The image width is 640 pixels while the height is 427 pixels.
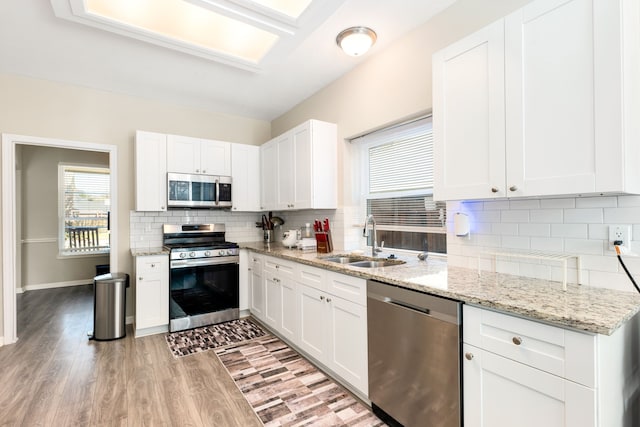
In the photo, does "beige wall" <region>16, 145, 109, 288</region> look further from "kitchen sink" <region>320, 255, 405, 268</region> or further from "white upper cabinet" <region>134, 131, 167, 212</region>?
"kitchen sink" <region>320, 255, 405, 268</region>

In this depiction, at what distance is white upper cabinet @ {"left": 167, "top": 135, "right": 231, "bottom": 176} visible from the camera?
3760 mm

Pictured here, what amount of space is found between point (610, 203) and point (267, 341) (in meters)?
2.90

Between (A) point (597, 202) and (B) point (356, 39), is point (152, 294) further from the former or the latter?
(A) point (597, 202)

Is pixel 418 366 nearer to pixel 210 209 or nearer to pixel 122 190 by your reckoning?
pixel 210 209

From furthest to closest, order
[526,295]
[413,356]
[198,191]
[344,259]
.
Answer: [198,191] < [344,259] < [413,356] < [526,295]

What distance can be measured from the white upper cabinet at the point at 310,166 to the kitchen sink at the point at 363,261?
2.17 feet

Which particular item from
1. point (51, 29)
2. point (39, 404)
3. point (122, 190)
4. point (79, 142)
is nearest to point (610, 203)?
point (39, 404)

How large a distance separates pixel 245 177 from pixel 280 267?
1673 millimetres

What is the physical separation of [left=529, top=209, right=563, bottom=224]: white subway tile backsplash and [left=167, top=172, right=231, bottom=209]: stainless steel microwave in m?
3.31

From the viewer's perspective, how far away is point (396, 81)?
8.70ft

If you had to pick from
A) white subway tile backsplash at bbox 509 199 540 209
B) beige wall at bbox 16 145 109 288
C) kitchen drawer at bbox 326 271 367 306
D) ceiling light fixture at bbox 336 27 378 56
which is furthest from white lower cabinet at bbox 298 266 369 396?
beige wall at bbox 16 145 109 288

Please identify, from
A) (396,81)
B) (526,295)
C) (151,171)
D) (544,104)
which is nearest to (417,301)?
(526,295)

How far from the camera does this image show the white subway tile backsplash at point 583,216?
5.09 feet

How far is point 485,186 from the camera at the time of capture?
1688mm
